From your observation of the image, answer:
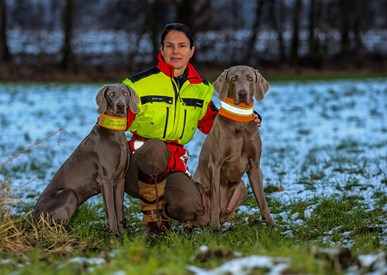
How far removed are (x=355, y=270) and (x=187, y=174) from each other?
2.56 m

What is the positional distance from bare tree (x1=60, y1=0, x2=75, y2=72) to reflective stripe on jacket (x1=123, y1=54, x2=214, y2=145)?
72.9ft

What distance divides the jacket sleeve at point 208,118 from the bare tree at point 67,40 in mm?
22084

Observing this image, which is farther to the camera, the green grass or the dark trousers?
the dark trousers

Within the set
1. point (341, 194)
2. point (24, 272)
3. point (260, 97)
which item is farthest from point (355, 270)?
point (341, 194)

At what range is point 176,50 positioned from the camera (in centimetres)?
549

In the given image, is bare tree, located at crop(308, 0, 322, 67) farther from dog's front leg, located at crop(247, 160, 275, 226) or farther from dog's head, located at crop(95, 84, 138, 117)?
dog's head, located at crop(95, 84, 138, 117)

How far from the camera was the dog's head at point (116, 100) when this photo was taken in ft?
16.4

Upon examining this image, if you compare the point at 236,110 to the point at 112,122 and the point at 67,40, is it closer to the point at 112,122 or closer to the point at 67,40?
the point at 112,122

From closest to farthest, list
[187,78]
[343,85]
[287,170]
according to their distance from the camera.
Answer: [187,78] < [287,170] < [343,85]

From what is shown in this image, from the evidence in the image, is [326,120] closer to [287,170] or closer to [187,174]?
[287,170]

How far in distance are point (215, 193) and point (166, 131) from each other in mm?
708

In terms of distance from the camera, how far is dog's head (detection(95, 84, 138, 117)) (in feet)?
16.4

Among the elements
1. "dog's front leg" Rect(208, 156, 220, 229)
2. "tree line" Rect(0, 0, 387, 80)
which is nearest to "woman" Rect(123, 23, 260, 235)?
"dog's front leg" Rect(208, 156, 220, 229)

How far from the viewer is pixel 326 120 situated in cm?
1421
